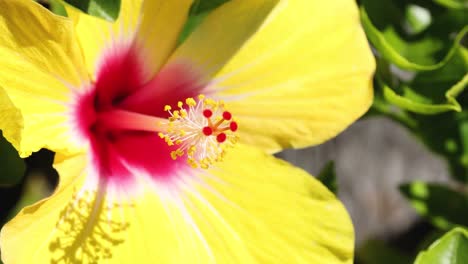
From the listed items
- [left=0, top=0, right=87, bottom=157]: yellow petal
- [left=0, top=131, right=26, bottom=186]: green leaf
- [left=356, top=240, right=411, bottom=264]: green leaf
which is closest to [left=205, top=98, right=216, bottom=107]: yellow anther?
[left=0, top=0, right=87, bottom=157]: yellow petal

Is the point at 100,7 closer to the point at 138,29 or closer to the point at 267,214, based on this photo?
the point at 138,29

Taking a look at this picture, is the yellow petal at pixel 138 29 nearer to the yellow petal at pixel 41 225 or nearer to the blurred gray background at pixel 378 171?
the yellow petal at pixel 41 225

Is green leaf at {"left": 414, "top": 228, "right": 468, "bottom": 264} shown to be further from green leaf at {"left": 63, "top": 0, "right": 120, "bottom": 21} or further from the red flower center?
green leaf at {"left": 63, "top": 0, "right": 120, "bottom": 21}

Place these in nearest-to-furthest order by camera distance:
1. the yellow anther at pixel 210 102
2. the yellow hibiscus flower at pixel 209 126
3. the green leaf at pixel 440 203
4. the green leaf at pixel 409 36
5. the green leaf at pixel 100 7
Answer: the green leaf at pixel 100 7 → the yellow hibiscus flower at pixel 209 126 → the yellow anther at pixel 210 102 → the green leaf at pixel 409 36 → the green leaf at pixel 440 203

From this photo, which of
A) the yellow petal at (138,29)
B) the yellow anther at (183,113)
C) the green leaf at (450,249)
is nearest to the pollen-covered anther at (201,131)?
the yellow anther at (183,113)

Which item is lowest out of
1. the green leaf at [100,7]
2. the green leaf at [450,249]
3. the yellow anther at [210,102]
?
the green leaf at [450,249]

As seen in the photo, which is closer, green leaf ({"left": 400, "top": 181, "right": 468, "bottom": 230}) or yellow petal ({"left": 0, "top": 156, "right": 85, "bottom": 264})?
yellow petal ({"left": 0, "top": 156, "right": 85, "bottom": 264})
